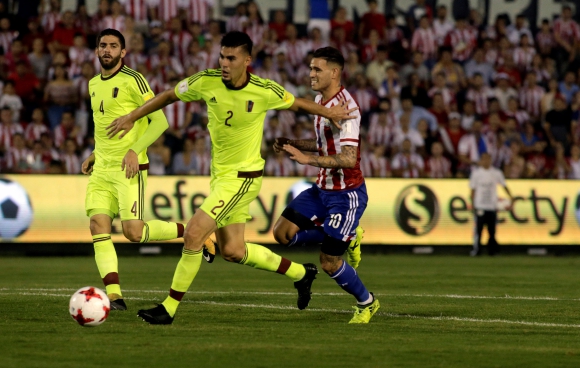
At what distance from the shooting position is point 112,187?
9.68 m

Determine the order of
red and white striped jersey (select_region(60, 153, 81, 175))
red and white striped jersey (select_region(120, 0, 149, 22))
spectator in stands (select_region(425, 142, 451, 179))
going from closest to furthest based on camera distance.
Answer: red and white striped jersey (select_region(60, 153, 81, 175)) → spectator in stands (select_region(425, 142, 451, 179)) → red and white striped jersey (select_region(120, 0, 149, 22))

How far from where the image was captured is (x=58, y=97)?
19.0 m

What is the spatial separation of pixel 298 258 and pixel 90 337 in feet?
31.1

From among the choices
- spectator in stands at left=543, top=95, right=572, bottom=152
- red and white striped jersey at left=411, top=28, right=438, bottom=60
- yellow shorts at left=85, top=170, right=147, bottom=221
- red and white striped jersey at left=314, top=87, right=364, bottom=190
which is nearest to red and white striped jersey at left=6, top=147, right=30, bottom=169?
yellow shorts at left=85, top=170, right=147, bottom=221

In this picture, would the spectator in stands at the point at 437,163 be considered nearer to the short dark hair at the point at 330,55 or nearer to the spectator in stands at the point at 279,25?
the spectator in stands at the point at 279,25

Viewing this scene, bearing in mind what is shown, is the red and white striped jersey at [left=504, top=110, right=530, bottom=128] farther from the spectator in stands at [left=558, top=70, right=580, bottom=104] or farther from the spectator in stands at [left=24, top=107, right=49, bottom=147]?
the spectator in stands at [left=24, top=107, right=49, bottom=147]

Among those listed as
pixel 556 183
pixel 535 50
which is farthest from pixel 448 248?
pixel 535 50

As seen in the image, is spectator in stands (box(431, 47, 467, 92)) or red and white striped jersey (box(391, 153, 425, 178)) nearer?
red and white striped jersey (box(391, 153, 425, 178))

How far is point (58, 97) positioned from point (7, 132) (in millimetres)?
1218

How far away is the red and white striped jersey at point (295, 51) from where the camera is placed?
847 inches

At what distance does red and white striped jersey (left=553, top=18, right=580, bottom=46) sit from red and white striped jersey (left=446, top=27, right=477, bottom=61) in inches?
84.1

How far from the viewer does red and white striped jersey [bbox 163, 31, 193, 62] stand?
2098 cm

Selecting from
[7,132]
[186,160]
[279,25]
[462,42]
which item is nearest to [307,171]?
[186,160]

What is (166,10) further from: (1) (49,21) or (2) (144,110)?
(2) (144,110)
